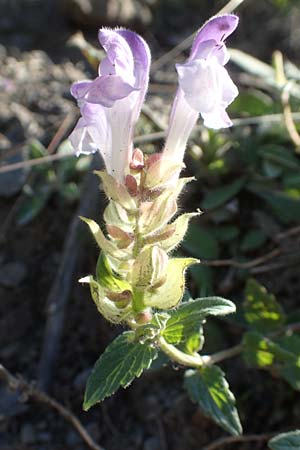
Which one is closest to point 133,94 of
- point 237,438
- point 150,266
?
point 150,266

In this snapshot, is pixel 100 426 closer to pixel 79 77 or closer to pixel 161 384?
pixel 161 384

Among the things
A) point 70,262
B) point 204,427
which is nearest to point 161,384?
point 204,427

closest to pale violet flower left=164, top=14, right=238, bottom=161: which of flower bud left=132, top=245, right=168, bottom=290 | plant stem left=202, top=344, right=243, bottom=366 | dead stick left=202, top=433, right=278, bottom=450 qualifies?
flower bud left=132, top=245, right=168, bottom=290

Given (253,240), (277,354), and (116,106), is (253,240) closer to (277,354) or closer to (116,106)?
(277,354)

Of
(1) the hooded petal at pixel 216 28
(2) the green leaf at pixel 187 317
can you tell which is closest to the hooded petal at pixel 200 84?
(1) the hooded petal at pixel 216 28

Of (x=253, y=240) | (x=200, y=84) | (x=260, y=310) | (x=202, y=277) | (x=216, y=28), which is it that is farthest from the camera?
(x=253, y=240)

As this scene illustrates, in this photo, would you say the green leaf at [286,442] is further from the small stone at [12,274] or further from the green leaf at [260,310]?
the small stone at [12,274]

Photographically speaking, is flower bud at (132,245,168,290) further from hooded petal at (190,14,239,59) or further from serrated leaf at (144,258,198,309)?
hooded petal at (190,14,239,59)
